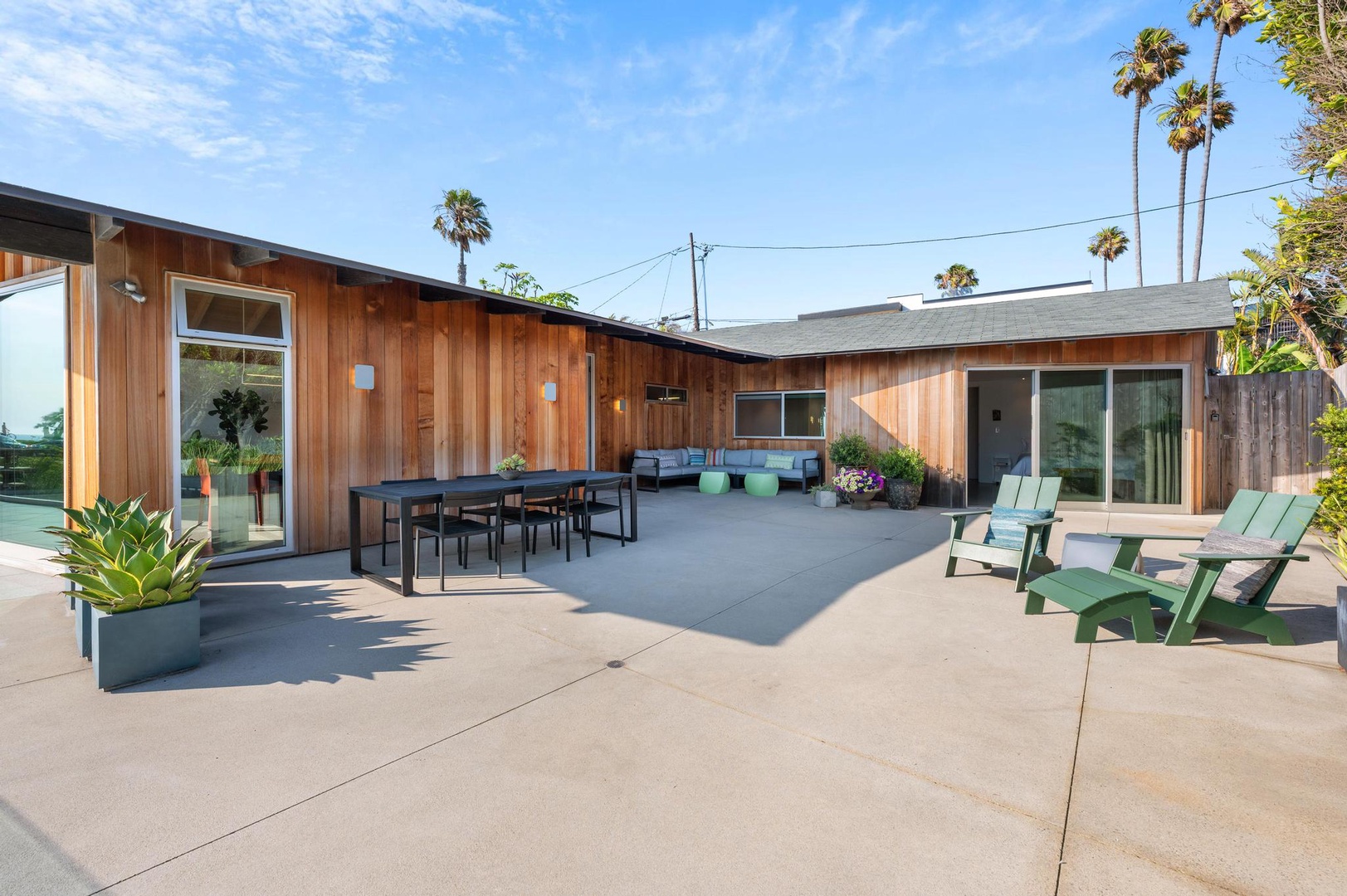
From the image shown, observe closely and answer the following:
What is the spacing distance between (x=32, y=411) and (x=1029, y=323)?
12.3 m

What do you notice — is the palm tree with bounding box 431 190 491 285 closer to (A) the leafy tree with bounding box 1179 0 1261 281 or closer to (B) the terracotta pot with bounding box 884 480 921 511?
(B) the terracotta pot with bounding box 884 480 921 511

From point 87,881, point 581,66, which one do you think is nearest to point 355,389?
point 87,881

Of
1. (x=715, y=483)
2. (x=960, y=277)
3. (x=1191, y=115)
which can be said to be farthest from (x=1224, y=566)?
(x=960, y=277)

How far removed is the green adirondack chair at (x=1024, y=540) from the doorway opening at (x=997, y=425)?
946cm

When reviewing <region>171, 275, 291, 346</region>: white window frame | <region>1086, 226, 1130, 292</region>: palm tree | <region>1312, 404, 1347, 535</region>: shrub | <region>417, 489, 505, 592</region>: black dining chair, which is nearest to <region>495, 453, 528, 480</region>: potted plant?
<region>417, 489, 505, 592</region>: black dining chair

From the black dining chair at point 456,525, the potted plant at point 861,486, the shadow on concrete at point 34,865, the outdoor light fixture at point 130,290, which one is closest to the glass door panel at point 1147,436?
the potted plant at point 861,486

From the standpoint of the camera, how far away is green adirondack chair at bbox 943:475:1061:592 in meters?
4.47

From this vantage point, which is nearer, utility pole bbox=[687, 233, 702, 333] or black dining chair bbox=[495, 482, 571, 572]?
black dining chair bbox=[495, 482, 571, 572]

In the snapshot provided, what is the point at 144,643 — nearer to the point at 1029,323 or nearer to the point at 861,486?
the point at 861,486

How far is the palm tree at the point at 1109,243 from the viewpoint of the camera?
24531 millimetres

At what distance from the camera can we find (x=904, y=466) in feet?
30.6

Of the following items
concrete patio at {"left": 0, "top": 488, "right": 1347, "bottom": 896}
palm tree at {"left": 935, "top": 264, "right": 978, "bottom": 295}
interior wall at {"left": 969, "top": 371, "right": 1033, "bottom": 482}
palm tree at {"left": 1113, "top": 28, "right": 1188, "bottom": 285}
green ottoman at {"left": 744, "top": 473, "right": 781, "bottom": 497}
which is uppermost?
Result: palm tree at {"left": 1113, "top": 28, "right": 1188, "bottom": 285}

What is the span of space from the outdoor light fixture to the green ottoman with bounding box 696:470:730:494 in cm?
831

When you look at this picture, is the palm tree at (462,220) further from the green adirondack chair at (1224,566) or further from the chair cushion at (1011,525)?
the green adirondack chair at (1224,566)
